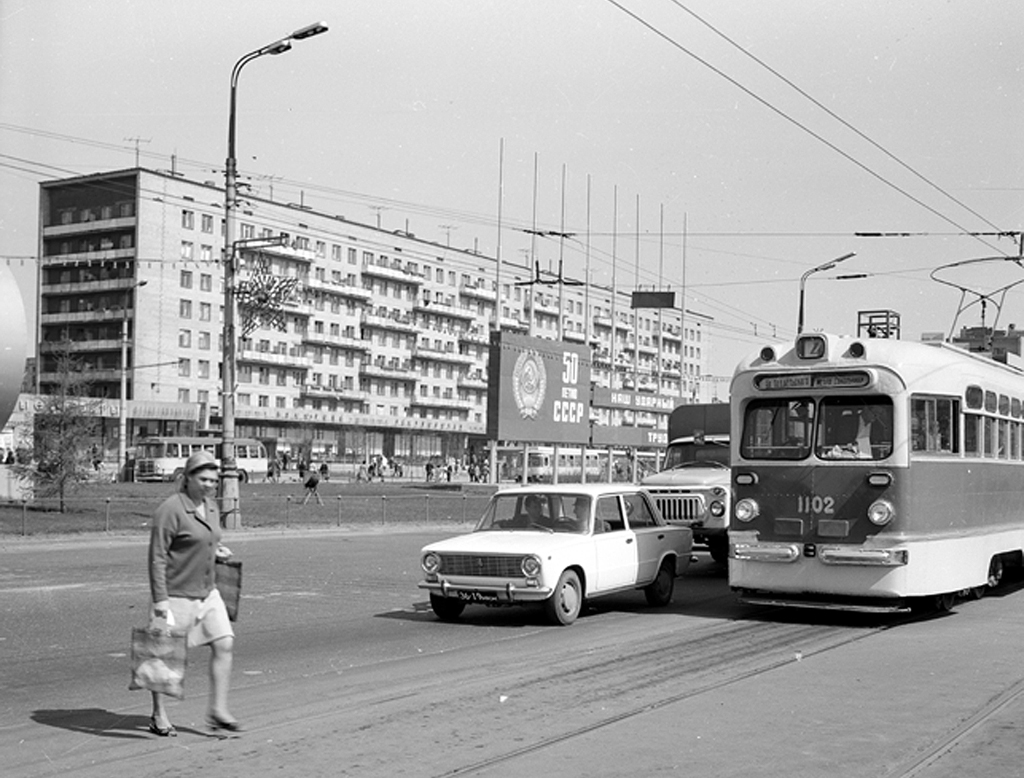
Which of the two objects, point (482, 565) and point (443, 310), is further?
point (443, 310)

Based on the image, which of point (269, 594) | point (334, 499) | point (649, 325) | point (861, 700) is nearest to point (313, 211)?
point (649, 325)

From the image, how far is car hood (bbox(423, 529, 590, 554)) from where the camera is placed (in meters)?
14.0

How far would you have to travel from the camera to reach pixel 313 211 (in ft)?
363

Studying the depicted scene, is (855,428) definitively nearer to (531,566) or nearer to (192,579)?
(531,566)

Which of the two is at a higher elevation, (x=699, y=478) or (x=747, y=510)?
(x=699, y=478)

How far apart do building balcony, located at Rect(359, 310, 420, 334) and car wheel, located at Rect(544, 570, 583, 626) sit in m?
104

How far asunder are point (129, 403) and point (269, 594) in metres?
79.2

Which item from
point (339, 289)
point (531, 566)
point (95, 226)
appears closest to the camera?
point (531, 566)

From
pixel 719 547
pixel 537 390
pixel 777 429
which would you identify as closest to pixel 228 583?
pixel 777 429

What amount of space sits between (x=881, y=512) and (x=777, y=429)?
1616mm

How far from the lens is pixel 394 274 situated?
119 metres

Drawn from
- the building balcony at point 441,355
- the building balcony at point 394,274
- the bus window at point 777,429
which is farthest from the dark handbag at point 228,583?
the building balcony at point 441,355

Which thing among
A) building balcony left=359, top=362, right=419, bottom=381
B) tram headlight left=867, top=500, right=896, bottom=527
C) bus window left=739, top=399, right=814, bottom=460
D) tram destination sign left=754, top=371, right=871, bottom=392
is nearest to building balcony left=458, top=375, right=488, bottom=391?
building balcony left=359, top=362, right=419, bottom=381

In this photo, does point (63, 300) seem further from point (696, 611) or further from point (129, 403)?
point (696, 611)
